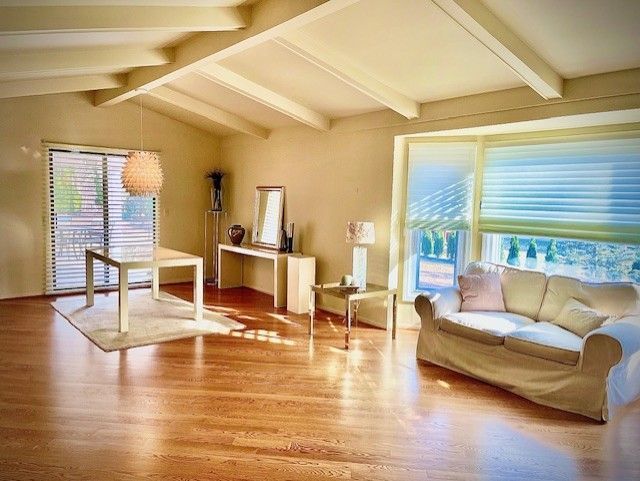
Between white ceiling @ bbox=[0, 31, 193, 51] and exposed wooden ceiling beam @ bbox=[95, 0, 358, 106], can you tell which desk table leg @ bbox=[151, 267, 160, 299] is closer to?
exposed wooden ceiling beam @ bbox=[95, 0, 358, 106]

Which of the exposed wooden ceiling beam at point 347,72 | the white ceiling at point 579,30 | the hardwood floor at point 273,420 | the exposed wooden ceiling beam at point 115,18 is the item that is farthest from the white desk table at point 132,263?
the white ceiling at point 579,30

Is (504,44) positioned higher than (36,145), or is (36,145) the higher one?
(504,44)

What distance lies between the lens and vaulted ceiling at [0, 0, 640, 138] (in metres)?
2.81

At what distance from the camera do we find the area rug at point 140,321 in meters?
4.34

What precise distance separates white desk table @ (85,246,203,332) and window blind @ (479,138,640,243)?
307 centimetres

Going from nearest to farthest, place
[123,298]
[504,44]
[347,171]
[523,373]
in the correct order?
[504,44] < [523,373] < [123,298] < [347,171]

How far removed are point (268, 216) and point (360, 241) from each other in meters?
2.20

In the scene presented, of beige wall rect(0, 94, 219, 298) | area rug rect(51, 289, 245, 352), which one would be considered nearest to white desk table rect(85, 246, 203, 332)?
area rug rect(51, 289, 245, 352)

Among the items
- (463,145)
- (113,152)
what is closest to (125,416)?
(463,145)

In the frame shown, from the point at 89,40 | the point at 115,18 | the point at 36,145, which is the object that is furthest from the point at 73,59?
the point at 36,145

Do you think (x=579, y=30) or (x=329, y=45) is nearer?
(x=579, y=30)

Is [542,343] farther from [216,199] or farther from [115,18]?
[216,199]

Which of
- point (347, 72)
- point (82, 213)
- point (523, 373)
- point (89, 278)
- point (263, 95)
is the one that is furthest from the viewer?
point (82, 213)

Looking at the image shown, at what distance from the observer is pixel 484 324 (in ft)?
11.9
